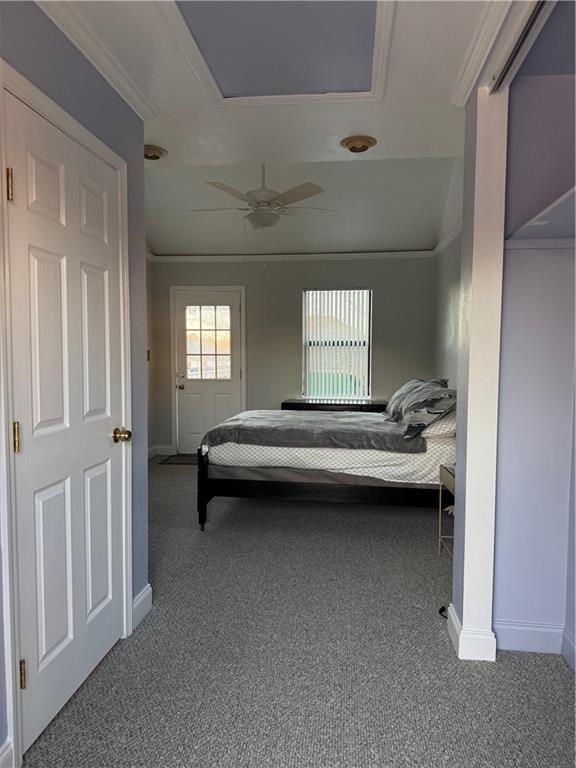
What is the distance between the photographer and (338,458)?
10.8ft

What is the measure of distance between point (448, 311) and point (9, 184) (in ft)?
14.0

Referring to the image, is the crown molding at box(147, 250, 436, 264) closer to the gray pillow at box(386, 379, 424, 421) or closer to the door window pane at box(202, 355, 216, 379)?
the door window pane at box(202, 355, 216, 379)

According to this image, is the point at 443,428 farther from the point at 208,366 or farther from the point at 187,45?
the point at 208,366

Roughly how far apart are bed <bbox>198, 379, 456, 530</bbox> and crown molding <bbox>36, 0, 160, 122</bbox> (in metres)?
2.18

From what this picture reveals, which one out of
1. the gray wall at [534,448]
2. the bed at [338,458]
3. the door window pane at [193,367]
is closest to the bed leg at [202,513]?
the bed at [338,458]

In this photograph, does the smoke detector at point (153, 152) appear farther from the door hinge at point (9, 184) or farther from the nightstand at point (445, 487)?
the nightstand at point (445, 487)

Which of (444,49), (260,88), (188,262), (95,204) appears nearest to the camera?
(444,49)

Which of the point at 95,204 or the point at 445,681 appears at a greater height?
the point at 95,204

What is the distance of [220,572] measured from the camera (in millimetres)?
2723

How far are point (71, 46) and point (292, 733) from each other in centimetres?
253

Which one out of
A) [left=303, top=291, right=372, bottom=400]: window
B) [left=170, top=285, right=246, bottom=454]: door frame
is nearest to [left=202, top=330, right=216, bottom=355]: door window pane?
[left=170, top=285, right=246, bottom=454]: door frame

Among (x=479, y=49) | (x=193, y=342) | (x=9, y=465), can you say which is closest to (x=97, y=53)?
(x=479, y=49)

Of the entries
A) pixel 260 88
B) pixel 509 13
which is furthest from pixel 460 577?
pixel 260 88

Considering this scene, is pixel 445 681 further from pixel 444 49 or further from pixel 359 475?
pixel 444 49
